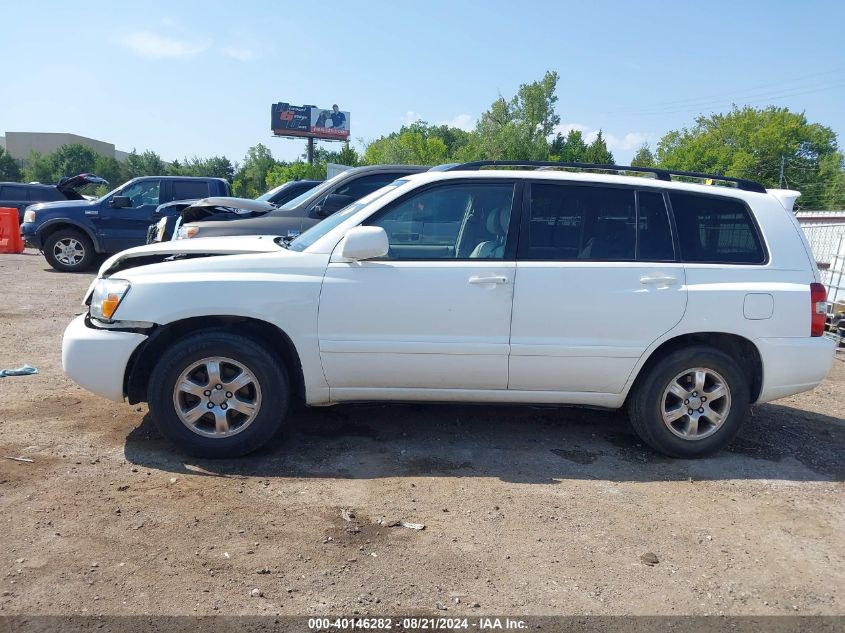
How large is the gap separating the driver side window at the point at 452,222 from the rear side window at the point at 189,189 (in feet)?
35.0

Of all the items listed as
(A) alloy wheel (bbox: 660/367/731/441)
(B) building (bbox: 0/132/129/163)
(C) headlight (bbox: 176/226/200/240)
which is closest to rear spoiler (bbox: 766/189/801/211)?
(A) alloy wheel (bbox: 660/367/731/441)

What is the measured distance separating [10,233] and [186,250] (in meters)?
15.2

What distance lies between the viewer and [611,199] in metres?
4.54

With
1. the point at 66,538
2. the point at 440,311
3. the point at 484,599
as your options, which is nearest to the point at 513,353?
the point at 440,311

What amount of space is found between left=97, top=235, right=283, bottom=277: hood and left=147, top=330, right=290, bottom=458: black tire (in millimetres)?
681

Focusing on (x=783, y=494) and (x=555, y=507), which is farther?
(x=783, y=494)

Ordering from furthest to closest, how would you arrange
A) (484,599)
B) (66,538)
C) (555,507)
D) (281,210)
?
1. (281,210)
2. (555,507)
3. (66,538)
4. (484,599)

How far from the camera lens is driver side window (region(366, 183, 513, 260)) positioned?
14.3 ft

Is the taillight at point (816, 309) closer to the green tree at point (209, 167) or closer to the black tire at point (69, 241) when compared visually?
the black tire at point (69, 241)

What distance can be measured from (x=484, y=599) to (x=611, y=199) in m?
2.76

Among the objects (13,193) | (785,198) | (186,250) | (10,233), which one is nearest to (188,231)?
(186,250)

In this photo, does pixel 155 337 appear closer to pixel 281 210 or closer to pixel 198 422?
pixel 198 422

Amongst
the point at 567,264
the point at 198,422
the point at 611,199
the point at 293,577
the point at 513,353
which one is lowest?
the point at 293,577

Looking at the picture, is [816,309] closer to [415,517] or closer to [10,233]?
[415,517]
